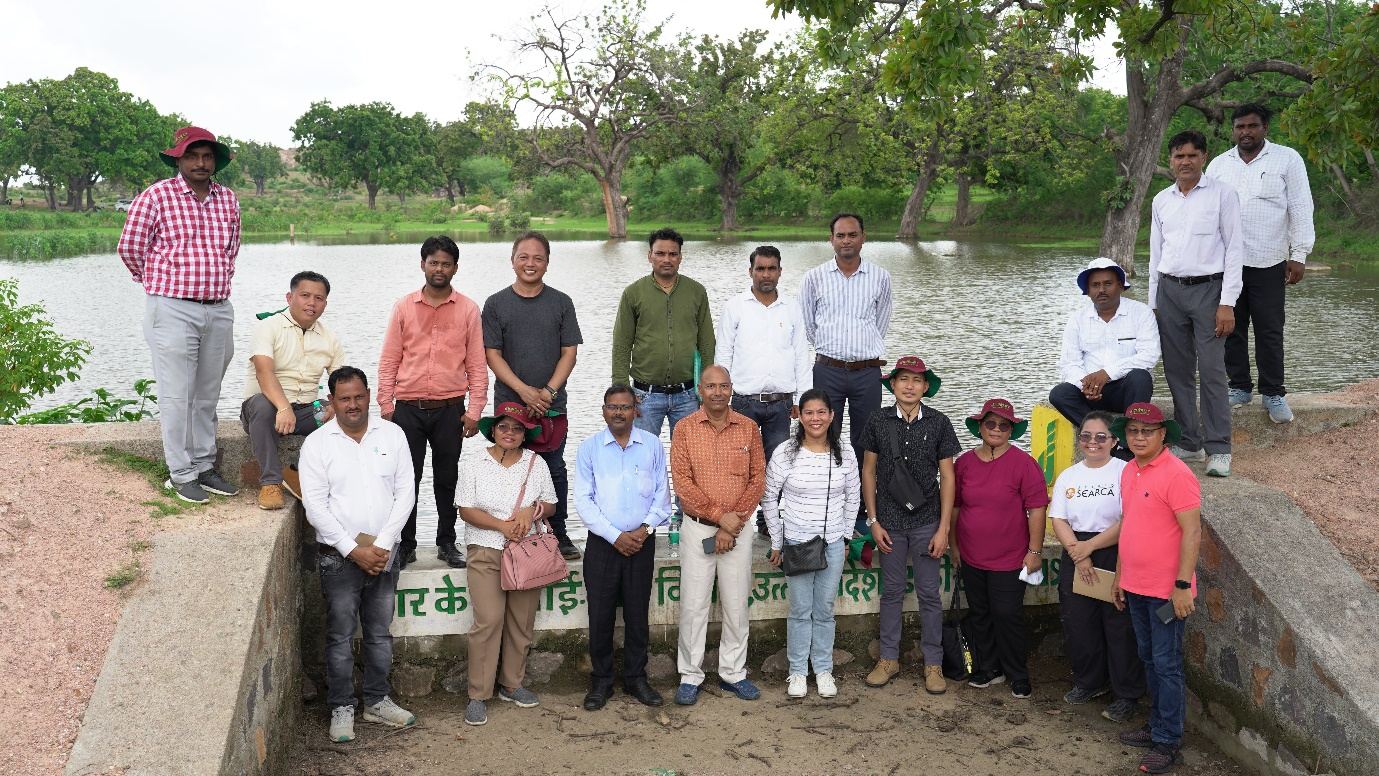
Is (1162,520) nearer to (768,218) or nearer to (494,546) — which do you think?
(494,546)

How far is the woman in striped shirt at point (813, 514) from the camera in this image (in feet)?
19.5

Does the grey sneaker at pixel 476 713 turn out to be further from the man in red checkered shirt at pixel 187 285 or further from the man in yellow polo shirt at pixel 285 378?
the man in red checkered shirt at pixel 187 285

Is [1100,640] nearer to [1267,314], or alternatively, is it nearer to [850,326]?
[850,326]

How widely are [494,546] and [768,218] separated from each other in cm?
4767

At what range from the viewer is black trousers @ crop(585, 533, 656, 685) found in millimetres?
5918

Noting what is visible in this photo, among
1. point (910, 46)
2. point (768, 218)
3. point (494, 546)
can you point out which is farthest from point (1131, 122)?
point (768, 218)

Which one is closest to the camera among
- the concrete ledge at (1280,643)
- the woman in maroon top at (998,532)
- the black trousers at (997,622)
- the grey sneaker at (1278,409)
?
the concrete ledge at (1280,643)

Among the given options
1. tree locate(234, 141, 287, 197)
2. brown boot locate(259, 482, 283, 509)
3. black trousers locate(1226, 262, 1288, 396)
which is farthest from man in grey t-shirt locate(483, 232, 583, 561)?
tree locate(234, 141, 287, 197)

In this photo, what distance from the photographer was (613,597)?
5977mm

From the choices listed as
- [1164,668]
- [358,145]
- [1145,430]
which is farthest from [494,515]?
[358,145]

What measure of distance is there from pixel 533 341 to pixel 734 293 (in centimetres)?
1488

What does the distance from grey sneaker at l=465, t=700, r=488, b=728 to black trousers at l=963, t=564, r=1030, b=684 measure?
2.76 m

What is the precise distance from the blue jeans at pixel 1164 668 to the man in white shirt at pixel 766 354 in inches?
86.0

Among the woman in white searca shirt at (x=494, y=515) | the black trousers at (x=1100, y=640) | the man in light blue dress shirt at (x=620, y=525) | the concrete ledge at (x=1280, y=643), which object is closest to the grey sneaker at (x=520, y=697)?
the woman in white searca shirt at (x=494, y=515)
